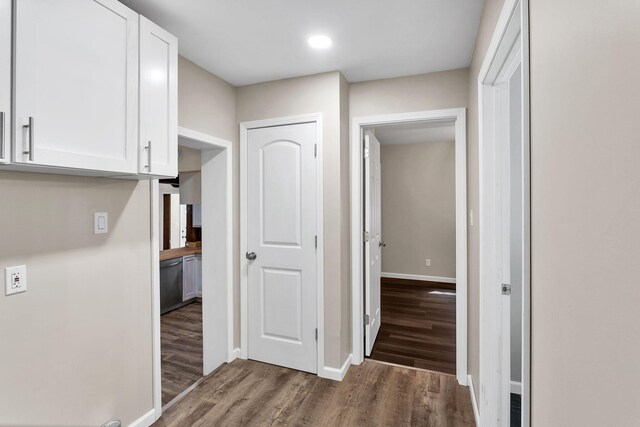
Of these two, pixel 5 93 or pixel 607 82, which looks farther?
pixel 5 93

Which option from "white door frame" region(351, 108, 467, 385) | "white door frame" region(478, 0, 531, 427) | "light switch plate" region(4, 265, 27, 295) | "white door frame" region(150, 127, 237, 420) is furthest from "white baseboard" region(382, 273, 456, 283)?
"light switch plate" region(4, 265, 27, 295)

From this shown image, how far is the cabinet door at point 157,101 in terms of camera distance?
167 cm

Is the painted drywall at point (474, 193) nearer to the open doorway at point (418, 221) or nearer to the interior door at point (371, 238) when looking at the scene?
the interior door at point (371, 238)

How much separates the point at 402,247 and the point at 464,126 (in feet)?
12.6

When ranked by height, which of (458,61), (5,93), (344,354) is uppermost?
(458,61)

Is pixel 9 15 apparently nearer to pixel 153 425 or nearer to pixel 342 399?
pixel 153 425

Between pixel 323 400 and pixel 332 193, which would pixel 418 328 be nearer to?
pixel 323 400

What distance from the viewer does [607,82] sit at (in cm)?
53

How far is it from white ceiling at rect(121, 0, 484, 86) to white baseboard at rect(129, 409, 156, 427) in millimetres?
2381

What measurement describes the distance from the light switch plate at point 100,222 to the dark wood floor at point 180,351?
1371 mm

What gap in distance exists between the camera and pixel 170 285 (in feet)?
14.5

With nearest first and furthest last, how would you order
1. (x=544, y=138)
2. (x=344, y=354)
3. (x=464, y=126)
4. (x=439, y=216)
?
(x=544, y=138), (x=464, y=126), (x=344, y=354), (x=439, y=216)

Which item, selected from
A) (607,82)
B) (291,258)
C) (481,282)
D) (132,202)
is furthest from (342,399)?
(607,82)

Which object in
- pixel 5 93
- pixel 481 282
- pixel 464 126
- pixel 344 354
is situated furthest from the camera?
pixel 344 354
